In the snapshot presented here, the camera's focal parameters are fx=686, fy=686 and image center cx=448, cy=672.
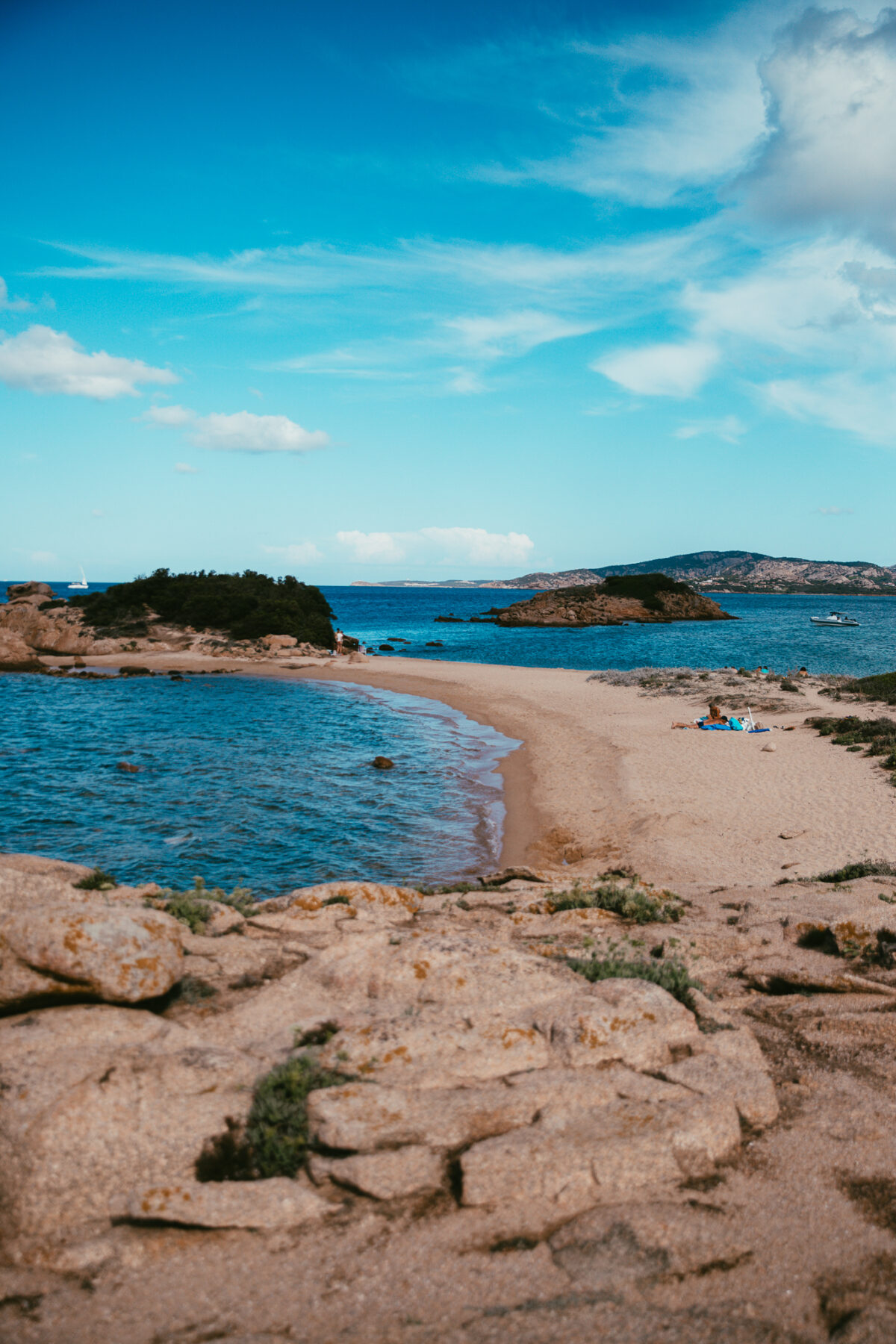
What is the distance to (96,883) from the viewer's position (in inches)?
421

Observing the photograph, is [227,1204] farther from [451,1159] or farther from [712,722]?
[712,722]

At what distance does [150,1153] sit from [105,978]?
1727 mm

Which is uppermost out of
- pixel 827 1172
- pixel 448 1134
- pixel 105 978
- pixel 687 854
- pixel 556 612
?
pixel 556 612

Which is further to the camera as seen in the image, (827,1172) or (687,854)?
(687,854)

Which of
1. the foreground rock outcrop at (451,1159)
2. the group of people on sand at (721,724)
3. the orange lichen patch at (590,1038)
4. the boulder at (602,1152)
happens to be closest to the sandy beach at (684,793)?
the group of people on sand at (721,724)

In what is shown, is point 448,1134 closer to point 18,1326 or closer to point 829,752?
point 18,1326

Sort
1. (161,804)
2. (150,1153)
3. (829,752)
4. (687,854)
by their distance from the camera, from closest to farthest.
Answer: (150,1153) < (687,854) < (161,804) < (829,752)

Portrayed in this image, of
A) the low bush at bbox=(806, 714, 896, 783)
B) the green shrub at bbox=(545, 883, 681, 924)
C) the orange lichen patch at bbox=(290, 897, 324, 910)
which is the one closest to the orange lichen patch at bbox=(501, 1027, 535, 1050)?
the green shrub at bbox=(545, 883, 681, 924)

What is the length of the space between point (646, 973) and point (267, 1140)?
4560 mm

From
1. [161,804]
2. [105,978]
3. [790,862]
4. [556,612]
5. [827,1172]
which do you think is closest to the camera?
[827,1172]

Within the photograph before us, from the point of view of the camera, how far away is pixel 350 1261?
14.5 feet

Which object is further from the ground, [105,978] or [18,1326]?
[105,978]

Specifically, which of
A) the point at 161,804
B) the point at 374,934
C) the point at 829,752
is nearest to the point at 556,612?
the point at 829,752

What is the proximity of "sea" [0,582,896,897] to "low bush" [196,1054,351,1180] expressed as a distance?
994cm
